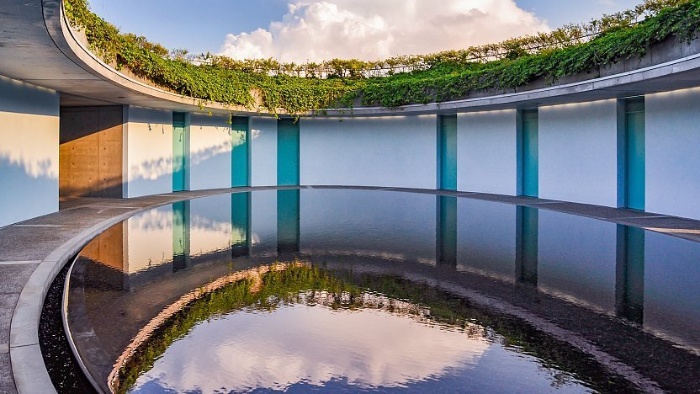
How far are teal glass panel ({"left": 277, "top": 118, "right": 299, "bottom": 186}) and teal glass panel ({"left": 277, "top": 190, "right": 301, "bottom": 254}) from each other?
418 centimetres

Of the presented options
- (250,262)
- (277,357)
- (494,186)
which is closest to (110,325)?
(277,357)

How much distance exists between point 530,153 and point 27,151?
14.3 meters

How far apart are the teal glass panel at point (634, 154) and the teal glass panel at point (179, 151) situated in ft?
47.7

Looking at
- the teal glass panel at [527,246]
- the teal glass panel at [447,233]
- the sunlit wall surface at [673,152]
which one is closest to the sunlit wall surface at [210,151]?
the teal glass panel at [447,233]

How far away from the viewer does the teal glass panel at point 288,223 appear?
9.11m

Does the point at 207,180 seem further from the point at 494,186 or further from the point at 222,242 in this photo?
the point at 222,242

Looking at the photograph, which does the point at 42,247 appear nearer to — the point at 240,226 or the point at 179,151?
the point at 240,226

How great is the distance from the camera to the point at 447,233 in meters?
10.6

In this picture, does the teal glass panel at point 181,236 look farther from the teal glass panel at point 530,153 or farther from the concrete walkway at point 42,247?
the teal glass panel at point 530,153

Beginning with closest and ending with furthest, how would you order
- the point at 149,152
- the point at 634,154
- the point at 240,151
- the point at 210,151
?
the point at 634,154 < the point at 149,152 < the point at 210,151 < the point at 240,151

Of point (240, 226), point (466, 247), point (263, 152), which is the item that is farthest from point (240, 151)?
point (466, 247)

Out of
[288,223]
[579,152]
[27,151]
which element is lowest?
[288,223]

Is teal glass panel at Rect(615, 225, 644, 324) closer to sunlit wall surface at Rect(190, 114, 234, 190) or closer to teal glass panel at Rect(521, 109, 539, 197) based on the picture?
teal glass panel at Rect(521, 109, 539, 197)

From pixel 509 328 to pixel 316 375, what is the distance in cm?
191
